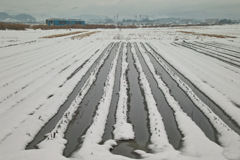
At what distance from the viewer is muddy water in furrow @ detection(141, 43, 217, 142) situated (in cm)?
539

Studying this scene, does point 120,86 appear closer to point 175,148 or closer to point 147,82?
point 147,82

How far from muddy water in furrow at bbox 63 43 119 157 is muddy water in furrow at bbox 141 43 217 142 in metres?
2.90

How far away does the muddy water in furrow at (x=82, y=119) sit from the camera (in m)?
4.78

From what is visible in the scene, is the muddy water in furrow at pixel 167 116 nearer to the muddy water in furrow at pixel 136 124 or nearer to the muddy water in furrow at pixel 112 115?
the muddy water in furrow at pixel 136 124

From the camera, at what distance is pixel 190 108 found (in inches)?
268

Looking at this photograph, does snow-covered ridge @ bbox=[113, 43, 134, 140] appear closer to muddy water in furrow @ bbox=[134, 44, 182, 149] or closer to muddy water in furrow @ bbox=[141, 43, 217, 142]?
muddy water in furrow @ bbox=[134, 44, 182, 149]

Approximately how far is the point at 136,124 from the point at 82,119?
1.56 m

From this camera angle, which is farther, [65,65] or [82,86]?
[65,65]

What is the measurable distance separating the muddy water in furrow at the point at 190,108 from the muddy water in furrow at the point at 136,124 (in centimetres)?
133

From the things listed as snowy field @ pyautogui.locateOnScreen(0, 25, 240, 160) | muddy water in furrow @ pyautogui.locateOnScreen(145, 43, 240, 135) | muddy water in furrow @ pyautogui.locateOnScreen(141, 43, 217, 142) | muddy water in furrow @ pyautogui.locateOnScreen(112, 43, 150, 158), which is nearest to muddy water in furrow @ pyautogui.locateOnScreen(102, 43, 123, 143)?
snowy field @ pyautogui.locateOnScreen(0, 25, 240, 160)

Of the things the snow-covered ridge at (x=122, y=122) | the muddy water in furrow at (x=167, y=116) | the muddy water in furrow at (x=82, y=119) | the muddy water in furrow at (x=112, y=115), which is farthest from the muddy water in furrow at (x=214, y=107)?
the muddy water in furrow at (x=82, y=119)

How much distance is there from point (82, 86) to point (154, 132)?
4.76 metres

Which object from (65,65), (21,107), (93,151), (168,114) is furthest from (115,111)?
(65,65)

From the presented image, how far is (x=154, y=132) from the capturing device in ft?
17.2
